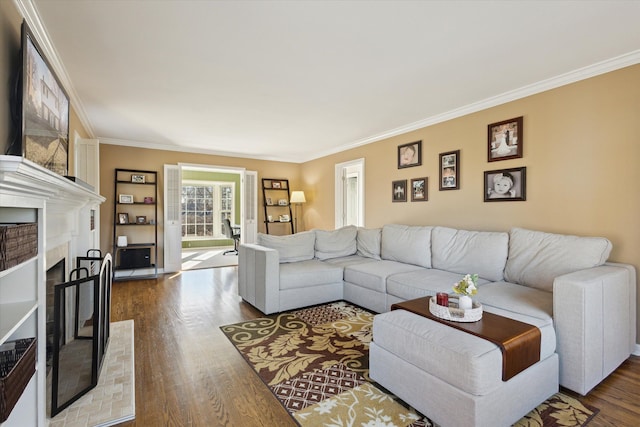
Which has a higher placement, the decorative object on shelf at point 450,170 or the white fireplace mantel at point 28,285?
the decorative object on shelf at point 450,170

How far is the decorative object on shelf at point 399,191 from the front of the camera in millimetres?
4496

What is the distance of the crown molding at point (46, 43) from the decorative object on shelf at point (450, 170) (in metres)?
3.97

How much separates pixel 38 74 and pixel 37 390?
5.94 ft

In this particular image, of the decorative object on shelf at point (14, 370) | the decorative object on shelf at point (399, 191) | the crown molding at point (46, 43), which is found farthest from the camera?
the decorative object on shelf at point (399, 191)

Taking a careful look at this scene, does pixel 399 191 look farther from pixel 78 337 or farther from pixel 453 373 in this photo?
pixel 78 337

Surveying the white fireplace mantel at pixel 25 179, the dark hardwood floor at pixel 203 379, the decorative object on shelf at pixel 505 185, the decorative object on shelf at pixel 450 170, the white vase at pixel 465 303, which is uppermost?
the decorative object on shelf at pixel 450 170

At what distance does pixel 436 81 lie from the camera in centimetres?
292

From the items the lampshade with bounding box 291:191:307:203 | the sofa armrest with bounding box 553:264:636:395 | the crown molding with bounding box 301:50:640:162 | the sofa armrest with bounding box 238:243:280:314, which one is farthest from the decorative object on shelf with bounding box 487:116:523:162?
the lampshade with bounding box 291:191:307:203

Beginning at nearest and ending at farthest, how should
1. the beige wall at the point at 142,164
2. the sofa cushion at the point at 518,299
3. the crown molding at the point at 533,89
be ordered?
the sofa cushion at the point at 518,299, the crown molding at the point at 533,89, the beige wall at the point at 142,164

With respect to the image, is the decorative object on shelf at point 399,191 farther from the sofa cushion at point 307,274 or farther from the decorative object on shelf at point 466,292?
the decorative object on shelf at point 466,292

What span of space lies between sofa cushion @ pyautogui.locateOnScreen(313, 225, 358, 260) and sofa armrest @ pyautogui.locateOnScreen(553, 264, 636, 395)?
264 centimetres

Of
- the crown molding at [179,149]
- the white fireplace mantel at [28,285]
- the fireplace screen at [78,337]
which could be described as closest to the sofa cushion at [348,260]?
the fireplace screen at [78,337]

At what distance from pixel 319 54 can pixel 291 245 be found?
2.30m

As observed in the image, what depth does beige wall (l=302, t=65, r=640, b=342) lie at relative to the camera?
2494mm
